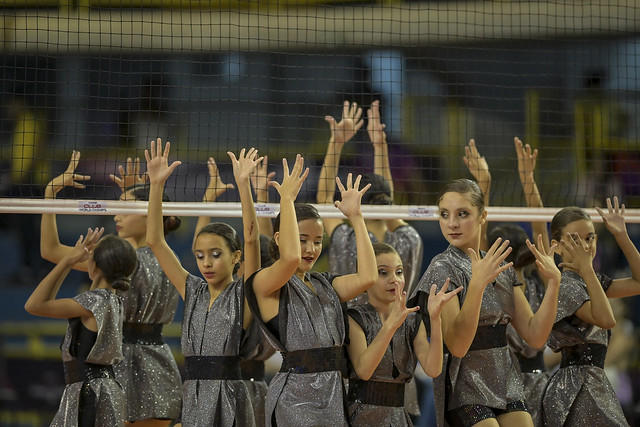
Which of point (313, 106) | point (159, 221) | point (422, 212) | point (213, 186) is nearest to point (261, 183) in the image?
point (213, 186)

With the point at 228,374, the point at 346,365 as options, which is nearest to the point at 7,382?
the point at 228,374

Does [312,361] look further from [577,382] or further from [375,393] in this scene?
[577,382]

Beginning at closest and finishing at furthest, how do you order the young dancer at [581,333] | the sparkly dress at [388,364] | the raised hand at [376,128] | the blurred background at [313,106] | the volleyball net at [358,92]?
the sparkly dress at [388,364] → the young dancer at [581,333] → the raised hand at [376,128] → the blurred background at [313,106] → the volleyball net at [358,92]

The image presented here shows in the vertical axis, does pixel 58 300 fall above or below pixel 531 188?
below

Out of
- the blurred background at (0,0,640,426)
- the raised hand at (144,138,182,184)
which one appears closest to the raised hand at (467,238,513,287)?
the raised hand at (144,138,182,184)

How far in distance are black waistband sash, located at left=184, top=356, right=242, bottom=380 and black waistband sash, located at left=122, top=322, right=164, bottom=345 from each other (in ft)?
3.80

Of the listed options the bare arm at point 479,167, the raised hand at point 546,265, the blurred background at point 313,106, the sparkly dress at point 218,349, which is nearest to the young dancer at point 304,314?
the sparkly dress at point 218,349

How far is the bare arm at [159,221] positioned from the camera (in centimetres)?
443

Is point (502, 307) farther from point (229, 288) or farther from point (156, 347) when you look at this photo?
point (156, 347)

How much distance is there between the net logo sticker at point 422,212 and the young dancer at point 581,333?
2.48 feet

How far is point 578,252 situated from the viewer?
462 cm

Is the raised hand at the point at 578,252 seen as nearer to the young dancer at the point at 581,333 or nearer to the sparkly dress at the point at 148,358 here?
the young dancer at the point at 581,333

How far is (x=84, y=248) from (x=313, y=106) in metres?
4.58

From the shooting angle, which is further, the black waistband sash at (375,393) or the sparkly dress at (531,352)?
the sparkly dress at (531,352)
